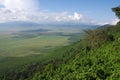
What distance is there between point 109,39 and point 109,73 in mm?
42047

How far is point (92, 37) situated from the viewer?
108312mm

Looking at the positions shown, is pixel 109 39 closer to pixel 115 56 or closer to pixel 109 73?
pixel 115 56

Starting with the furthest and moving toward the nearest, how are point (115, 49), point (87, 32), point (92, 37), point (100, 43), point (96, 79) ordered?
point (87, 32) → point (92, 37) → point (100, 43) → point (115, 49) → point (96, 79)

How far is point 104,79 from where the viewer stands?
2352 inches

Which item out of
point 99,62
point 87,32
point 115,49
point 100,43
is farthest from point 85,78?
point 87,32

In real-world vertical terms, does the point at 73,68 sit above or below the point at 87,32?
below

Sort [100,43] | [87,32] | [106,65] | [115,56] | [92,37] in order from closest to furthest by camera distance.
Answer: [106,65] < [115,56] < [100,43] < [92,37] < [87,32]

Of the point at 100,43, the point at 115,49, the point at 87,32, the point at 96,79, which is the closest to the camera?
the point at 96,79

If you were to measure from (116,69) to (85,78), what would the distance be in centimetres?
708

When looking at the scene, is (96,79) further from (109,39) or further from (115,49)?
(109,39)

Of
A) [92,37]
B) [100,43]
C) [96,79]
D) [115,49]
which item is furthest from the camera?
[92,37]

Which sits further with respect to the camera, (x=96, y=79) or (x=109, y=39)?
(x=109, y=39)

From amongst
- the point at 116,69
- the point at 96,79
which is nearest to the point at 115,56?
the point at 116,69

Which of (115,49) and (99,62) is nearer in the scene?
(99,62)
